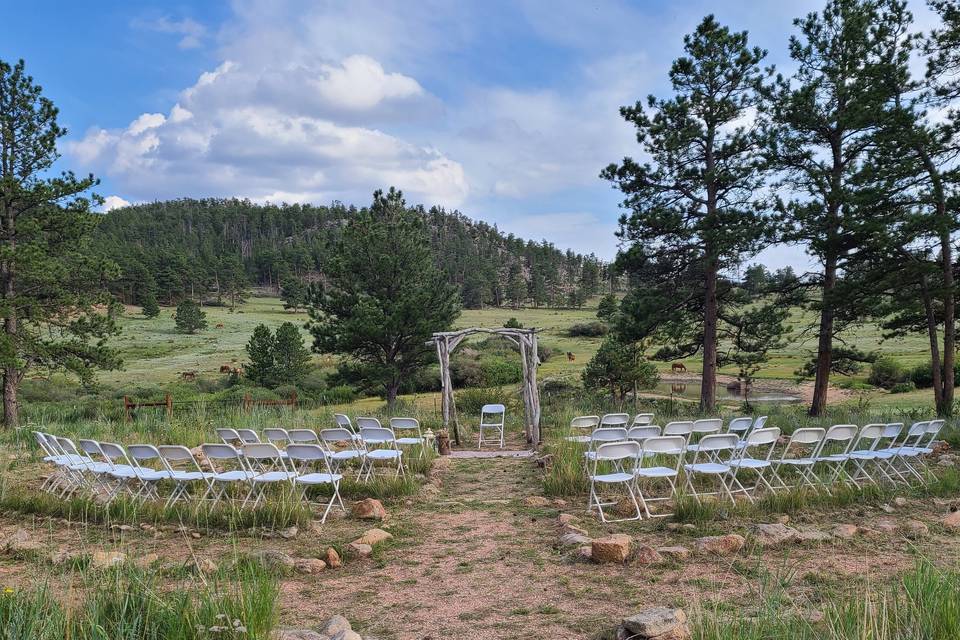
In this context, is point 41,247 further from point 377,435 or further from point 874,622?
point 874,622

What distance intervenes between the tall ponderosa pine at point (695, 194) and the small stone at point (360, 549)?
1387cm

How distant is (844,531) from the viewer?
221 inches

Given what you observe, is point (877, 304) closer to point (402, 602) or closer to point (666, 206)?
point (666, 206)

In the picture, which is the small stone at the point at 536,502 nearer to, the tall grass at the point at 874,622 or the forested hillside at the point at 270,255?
the tall grass at the point at 874,622

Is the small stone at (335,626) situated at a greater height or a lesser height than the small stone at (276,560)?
greater

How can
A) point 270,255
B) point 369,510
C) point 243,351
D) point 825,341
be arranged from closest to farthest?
point 369,510 → point 825,341 → point 243,351 → point 270,255

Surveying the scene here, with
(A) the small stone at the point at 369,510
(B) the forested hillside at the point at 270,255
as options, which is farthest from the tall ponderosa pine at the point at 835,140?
(B) the forested hillside at the point at 270,255

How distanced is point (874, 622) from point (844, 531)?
121 inches

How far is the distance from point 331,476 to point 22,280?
16.5m

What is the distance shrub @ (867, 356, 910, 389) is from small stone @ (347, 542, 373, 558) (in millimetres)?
33167

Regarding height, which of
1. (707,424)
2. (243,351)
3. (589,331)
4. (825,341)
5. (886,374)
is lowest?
(243,351)

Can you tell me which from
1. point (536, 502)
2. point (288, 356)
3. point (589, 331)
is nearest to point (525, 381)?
point (536, 502)

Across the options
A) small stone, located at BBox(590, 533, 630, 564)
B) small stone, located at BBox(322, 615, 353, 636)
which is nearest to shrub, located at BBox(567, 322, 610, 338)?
small stone, located at BBox(590, 533, 630, 564)

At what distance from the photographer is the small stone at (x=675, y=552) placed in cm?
508
